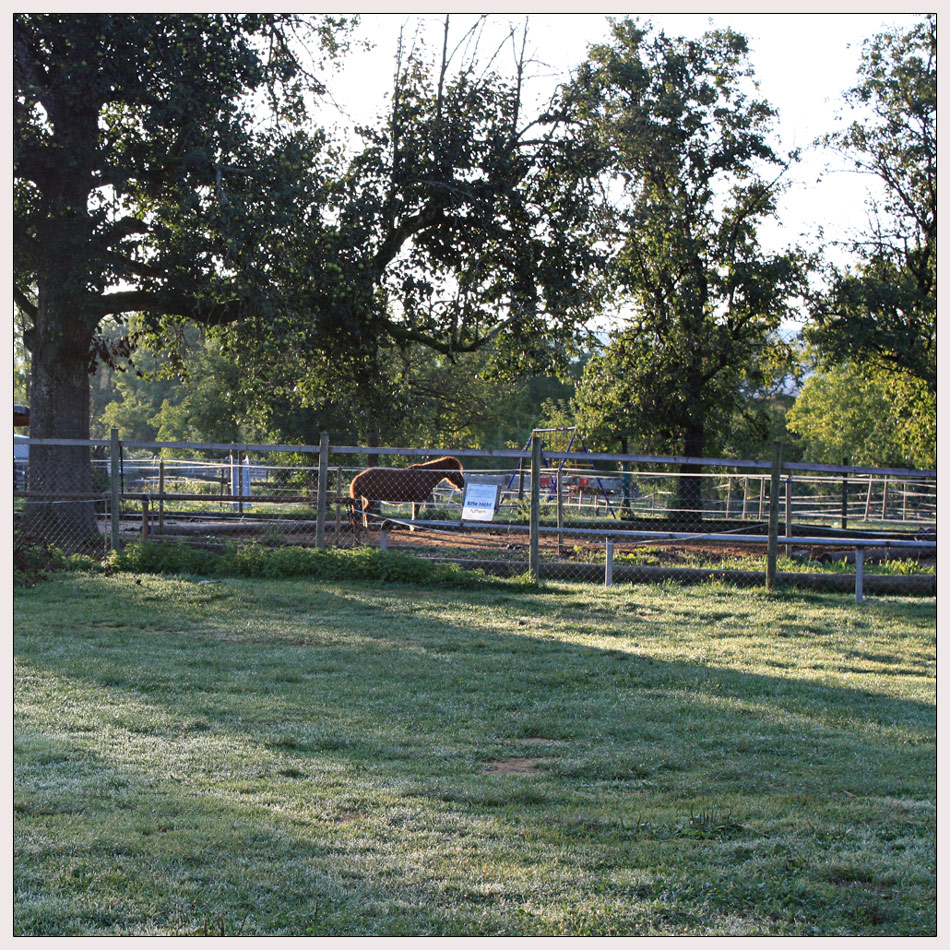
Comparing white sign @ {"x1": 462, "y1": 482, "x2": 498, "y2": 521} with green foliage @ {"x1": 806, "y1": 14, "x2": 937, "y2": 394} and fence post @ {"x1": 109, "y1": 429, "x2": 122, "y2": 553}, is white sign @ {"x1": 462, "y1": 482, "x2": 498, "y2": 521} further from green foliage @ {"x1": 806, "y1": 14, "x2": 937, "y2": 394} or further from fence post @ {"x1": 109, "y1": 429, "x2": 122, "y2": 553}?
green foliage @ {"x1": 806, "y1": 14, "x2": 937, "y2": 394}

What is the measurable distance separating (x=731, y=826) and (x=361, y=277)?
13225mm

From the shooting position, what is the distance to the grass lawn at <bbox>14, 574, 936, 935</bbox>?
3.71 meters

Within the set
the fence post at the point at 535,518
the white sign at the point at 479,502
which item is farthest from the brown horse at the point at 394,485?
the fence post at the point at 535,518

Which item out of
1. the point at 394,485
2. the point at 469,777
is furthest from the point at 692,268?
the point at 469,777

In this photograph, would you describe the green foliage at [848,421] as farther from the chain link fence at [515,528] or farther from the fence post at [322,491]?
the fence post at [322,491]

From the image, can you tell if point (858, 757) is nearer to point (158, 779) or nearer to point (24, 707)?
point (158, 779)

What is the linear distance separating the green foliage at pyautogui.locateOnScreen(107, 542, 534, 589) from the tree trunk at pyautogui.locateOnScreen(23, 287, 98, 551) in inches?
137

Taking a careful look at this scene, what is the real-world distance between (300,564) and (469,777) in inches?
343

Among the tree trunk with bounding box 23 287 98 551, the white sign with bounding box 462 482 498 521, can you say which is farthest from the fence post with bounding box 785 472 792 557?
the tree trunk with bounding box 23 287 98 551

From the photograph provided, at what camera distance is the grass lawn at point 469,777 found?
12.2ft

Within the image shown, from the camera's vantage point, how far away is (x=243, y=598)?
464 inches

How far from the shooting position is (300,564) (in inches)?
541

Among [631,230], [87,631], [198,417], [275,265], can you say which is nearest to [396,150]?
[275,265]

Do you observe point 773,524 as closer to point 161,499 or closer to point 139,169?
point 161,499
